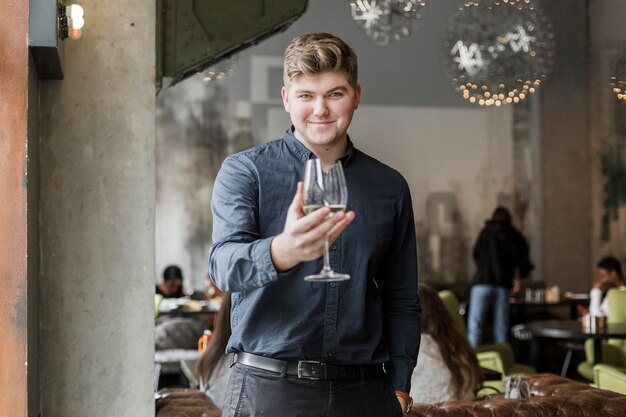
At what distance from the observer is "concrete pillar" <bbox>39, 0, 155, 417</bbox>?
3.32 meters

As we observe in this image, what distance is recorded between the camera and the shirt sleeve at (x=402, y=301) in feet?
7.61

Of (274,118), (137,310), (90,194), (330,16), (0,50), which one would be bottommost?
(137,310)

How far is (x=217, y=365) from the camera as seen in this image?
4207 mm

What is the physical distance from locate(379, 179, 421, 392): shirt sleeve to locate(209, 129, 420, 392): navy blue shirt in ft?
0.24

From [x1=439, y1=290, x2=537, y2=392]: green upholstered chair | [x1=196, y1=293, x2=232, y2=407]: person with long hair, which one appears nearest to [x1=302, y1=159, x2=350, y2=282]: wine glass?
[x1=196, y1=293, x2=232, y2=407]: person with long hair

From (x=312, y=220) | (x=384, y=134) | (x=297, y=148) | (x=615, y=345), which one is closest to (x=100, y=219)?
(x=297, y=148)

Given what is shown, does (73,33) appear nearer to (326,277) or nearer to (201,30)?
(201,30)

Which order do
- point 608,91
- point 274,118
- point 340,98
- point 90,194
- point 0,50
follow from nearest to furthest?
point 340,98 → point 0,50 → point 90,194 → point 274,118 → point 608,91

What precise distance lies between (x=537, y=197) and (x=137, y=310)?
33.6ft

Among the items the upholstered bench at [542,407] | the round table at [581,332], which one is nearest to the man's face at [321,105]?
the upholstered bench at [542,407]

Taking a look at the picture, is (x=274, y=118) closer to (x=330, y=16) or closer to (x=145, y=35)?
(x=330, y=16)

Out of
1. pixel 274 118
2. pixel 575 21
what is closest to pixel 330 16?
pixel 274 118

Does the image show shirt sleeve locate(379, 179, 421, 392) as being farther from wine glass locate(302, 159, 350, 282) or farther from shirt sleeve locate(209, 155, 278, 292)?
wine glass locate(302, 159, 350, 282)

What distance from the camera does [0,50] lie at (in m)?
2.83
